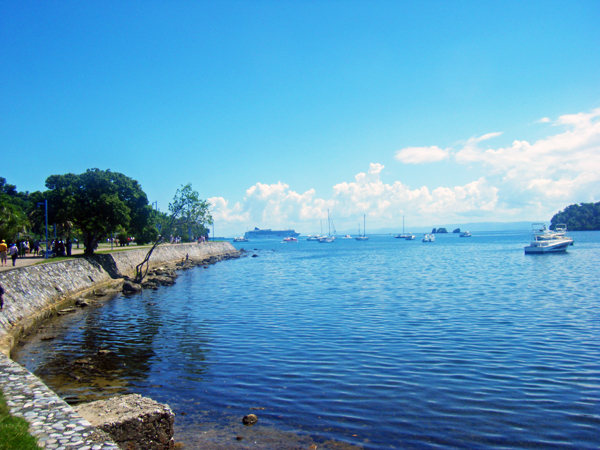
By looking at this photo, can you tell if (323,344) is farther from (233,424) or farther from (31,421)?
(31,421)

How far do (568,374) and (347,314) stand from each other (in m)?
11.6

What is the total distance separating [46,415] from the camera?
24.0 feet

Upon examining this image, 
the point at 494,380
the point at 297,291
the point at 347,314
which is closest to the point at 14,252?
the point at 297,291

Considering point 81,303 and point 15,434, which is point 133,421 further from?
point 81,303

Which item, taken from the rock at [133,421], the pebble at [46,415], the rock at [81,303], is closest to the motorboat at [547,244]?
the rock at [81,303]

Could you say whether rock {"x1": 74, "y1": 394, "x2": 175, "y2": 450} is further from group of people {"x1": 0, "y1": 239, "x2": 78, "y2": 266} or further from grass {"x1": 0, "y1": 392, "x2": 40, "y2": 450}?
group of people {"x1": 0, "y1": 239, "x2": 78, "y2": 266}

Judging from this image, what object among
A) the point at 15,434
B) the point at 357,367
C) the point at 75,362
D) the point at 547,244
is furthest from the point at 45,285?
the point at 547,244

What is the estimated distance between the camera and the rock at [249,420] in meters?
9.71

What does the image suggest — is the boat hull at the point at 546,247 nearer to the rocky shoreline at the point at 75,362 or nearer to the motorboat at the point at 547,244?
the motorboat at the point at 547,244

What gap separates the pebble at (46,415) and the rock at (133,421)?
0.53 m

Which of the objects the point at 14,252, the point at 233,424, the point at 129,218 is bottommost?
the point at 233,424

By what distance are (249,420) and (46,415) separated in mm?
4303

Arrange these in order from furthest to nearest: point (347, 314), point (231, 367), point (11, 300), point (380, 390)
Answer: point (347, 314)
point (11, 300)
point (231, 367)
point (380, 390)

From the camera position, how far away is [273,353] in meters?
15.5
